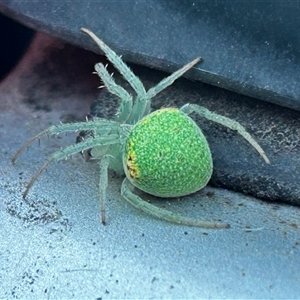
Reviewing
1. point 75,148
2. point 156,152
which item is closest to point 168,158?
point 156,152

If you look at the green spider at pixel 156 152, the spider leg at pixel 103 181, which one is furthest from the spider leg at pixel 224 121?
the spider leg at pixel 103 181

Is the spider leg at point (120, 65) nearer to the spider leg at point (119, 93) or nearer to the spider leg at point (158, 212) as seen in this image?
the spider leg at point (119, 93)

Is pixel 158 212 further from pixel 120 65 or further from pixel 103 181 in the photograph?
pixel 120 65

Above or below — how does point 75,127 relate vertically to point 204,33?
below

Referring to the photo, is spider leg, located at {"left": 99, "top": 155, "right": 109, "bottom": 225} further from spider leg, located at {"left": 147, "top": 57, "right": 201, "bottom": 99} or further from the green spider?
spider leg, located at {"left": 147, "top": 57, "right": 201, "bottom": 99}

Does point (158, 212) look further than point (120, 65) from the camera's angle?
No

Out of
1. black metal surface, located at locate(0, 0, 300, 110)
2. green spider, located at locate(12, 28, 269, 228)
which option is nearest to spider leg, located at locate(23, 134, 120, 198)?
green spider, located at locate(12, 28, 269, 228)
